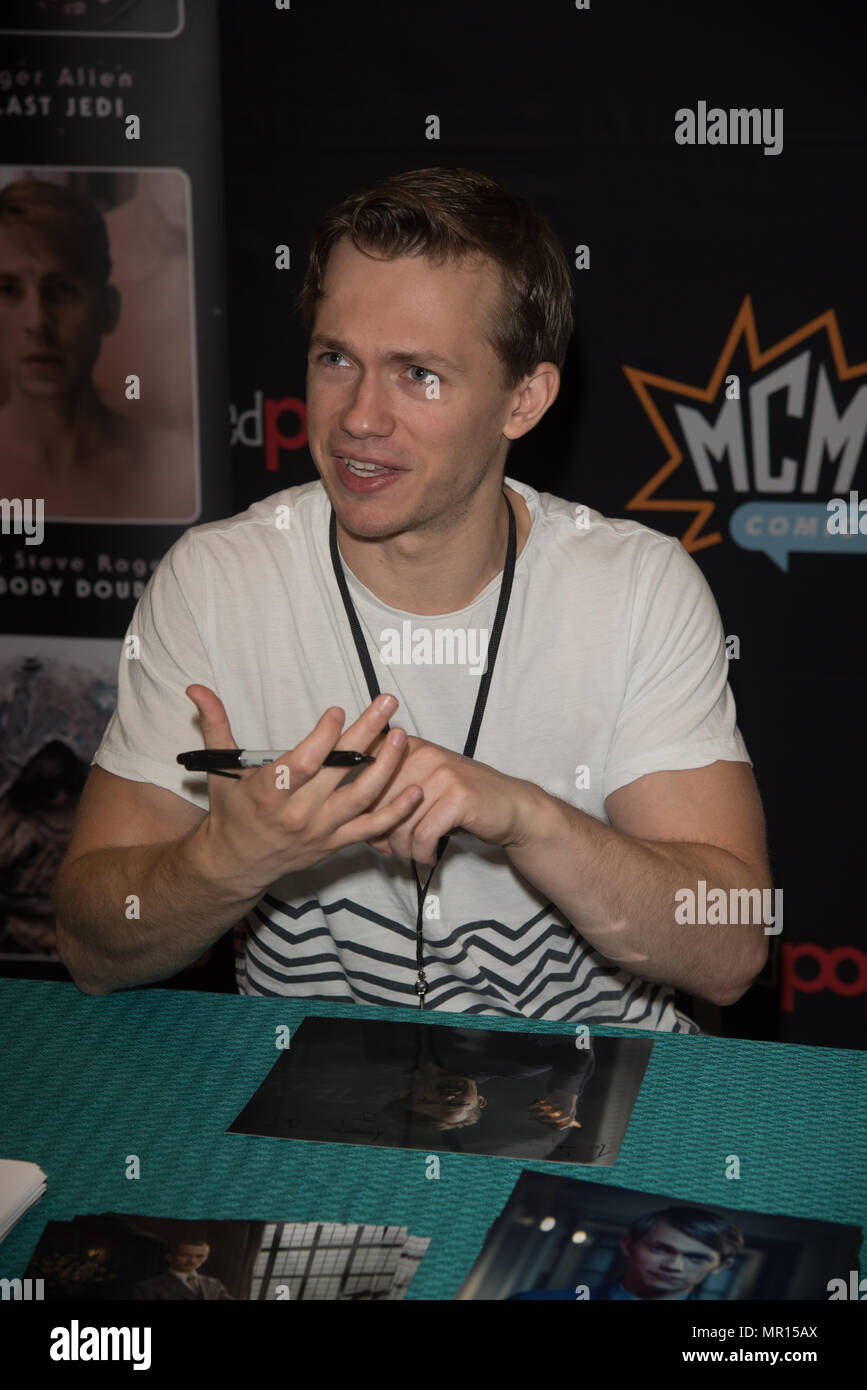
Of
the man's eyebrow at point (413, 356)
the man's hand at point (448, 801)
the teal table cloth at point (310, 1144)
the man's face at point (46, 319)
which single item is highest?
the man's face at point (46, 319)

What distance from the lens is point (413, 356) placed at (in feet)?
6.00

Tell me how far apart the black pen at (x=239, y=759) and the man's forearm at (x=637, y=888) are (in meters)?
0.26

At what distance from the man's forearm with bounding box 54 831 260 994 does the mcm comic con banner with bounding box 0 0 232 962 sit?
1.46 metres

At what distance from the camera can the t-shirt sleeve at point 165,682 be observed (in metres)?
1.82

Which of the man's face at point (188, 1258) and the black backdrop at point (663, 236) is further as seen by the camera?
the black backdrop at point (663, 236)

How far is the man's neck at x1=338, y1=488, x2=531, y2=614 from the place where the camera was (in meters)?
1.95

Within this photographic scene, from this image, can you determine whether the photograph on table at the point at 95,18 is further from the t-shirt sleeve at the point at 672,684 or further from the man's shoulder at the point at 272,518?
the t-shirt sleeve at the point at 672,684

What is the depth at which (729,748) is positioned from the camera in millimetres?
1826

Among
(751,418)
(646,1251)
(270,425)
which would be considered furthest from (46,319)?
(646,1251)

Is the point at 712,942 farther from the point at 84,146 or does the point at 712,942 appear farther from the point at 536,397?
the point at 84,146

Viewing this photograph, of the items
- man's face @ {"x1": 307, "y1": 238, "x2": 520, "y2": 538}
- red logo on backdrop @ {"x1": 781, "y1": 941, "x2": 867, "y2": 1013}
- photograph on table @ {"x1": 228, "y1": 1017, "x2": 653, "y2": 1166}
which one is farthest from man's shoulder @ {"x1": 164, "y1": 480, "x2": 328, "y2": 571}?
red logo on backdrop @ {"x1": 781, "y1": 941, "x2": 867, "y2": 1013}

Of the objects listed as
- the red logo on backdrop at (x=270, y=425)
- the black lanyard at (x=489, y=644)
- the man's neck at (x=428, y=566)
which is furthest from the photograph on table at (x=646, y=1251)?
the red logo on backdrop at (x=270, y=425)

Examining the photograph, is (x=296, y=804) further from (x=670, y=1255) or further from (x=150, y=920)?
Answer: (x=670, y=1255)

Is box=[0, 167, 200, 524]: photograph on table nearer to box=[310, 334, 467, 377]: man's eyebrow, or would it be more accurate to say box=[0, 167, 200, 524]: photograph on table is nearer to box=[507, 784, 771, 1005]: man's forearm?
box=[310, 334, 467, 377]: man's eyebrow
